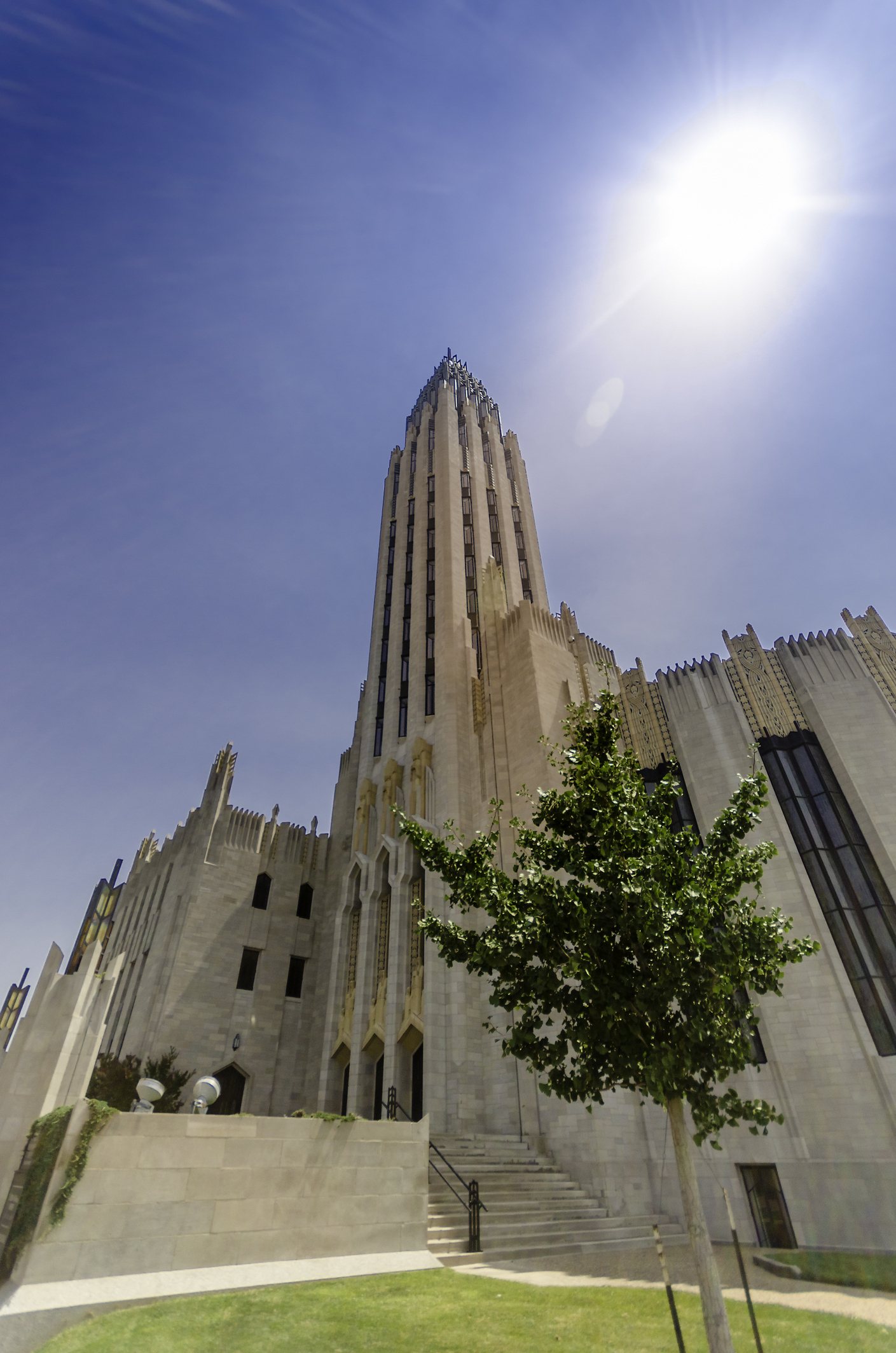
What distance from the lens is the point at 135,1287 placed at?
9.23 m

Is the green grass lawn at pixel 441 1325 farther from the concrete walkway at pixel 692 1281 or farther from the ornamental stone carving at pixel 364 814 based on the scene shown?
the ornamental stone carving at pixel 364 814

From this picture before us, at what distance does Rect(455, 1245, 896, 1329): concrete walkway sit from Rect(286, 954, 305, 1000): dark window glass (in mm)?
19551

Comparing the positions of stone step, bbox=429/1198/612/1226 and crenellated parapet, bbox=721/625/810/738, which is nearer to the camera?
stone step, bbox=429/1198/612/1226

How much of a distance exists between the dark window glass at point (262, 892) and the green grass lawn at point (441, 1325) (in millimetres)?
22248

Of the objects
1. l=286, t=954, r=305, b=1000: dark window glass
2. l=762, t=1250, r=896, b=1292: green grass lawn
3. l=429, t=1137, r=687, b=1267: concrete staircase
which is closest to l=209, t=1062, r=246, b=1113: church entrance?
l=286, t=954, r=305, b=1000: dark window glass

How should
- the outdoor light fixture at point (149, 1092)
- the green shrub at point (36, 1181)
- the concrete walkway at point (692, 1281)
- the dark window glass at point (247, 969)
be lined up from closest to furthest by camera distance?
the concrete walkway at point (692, 1281) → the green shrub at point (36, 1181) → the outdoor light fixture at point (149, 1092) → the dark window glass at point (247, 969)

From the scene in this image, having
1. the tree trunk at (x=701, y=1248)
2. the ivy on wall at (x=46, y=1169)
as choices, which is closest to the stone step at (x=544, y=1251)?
the tree trunk at (x=701, y=1248)

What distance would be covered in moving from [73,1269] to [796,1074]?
16.6 meters

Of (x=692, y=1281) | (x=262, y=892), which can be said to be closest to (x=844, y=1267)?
(x=692, y=1281)

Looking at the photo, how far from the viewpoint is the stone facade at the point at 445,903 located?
17.0 m

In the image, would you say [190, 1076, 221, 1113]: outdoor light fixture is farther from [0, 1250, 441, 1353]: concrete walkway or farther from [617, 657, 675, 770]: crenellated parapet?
[617, 657, 675, 770]: crenellated parapet

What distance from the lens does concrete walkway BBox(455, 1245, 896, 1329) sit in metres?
8.96

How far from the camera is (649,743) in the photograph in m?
25.2

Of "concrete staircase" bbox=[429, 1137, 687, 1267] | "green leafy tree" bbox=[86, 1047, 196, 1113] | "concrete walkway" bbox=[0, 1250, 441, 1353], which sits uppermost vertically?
"green leafy tree" bbox=[86, 1047, 196, 1113]
